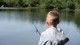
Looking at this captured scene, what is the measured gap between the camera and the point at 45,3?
206 feet

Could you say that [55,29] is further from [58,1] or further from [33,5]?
[33,5]

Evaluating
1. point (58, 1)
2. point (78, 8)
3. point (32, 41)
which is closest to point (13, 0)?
point (58, 1)

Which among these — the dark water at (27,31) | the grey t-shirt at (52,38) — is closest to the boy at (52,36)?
the grey t-shirt at (52,38)

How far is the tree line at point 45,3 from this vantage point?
5545 centimetres

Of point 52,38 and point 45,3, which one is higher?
point 52,38

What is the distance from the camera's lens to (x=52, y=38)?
228cm

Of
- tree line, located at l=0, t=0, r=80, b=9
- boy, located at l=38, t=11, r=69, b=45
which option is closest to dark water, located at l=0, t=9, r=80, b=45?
boy, located at l=38, t=11, r=69, b=45

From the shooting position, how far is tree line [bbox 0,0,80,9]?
55450 millimetres

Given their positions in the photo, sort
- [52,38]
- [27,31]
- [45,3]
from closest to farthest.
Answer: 1. [52,38]
2. [27,31]
3. [45,3]

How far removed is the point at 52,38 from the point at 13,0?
7189 centimetres

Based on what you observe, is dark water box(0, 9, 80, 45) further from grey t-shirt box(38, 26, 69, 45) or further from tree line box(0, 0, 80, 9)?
tree line box(0, 0, 80, 9)

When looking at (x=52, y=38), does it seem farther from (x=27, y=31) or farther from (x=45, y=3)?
(x=45, y=3)

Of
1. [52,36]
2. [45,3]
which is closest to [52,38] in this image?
[52,36]

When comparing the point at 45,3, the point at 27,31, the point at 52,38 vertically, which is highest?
the point at 52,38
